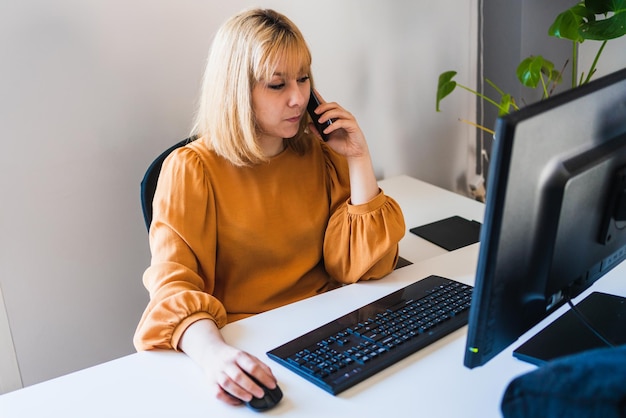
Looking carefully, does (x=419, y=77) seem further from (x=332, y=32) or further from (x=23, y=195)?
(x=23, y=195)

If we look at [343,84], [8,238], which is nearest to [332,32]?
[343,84]

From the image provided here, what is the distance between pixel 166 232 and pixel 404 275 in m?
0.50

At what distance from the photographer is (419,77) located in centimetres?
231

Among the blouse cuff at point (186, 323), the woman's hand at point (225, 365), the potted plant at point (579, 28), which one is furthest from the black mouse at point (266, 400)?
the potted plant at point (579, 28)

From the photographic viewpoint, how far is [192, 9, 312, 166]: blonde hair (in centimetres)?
134

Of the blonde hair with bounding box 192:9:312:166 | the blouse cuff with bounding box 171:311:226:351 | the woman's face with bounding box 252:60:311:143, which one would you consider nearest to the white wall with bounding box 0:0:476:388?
the blonde hair with bounding box 192:9:312:166

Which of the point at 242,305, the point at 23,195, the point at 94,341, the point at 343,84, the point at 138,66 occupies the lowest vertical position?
the point at 94,341

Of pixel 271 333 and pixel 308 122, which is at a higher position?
pixel 308 122

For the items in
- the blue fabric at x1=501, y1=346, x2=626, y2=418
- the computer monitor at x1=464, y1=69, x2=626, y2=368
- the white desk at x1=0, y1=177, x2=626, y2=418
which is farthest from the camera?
the white desk at x1=0, y1=177, x2=626, y2=418

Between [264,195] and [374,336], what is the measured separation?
19.1 inches

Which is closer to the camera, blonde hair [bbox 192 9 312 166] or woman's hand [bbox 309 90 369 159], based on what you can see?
blonde hair [bbox 192 9 312 166]

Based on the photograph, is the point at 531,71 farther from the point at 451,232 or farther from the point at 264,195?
the point at 264,195

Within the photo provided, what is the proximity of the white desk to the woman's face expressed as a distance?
425mm

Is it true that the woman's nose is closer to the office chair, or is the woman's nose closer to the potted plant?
the office chair
